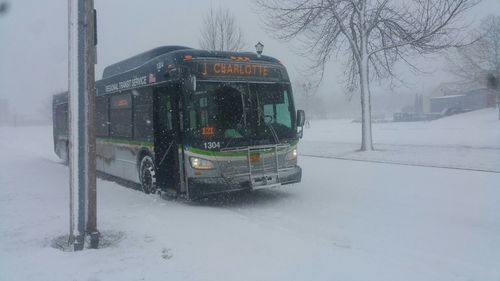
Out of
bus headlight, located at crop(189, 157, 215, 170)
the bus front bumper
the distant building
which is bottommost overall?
the bus front bumper

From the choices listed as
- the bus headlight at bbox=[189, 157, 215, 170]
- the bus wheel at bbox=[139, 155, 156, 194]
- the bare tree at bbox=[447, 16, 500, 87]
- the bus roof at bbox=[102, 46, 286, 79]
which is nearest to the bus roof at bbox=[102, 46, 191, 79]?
the bus roof at bbox=[102, 46, 286, 79]

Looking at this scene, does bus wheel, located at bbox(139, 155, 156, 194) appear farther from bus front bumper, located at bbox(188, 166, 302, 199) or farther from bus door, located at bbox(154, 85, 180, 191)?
bus front bumper, located at bbox(188, 166, 302, 199)

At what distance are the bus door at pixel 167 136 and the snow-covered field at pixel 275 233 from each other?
543 millimetres

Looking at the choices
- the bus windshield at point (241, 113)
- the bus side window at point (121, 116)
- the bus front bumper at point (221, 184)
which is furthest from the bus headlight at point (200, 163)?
the bus side window at point (121, 116)

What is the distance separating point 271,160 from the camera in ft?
31.6

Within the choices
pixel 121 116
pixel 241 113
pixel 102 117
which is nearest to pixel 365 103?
pixel 102 117

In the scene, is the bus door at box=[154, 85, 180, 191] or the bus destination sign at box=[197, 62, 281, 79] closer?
the bus destination sign at box=[197, 62, 281, 79]

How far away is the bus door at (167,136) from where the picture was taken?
9.38m

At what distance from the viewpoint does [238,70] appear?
9555 millimetres

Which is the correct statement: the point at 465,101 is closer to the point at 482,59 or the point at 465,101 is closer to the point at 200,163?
the point at 482,59

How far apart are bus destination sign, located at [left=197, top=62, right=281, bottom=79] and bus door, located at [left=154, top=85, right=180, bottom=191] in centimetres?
74

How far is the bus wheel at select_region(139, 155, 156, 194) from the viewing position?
1030cm

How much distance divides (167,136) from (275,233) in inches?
150

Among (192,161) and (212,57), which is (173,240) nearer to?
(192,161)
